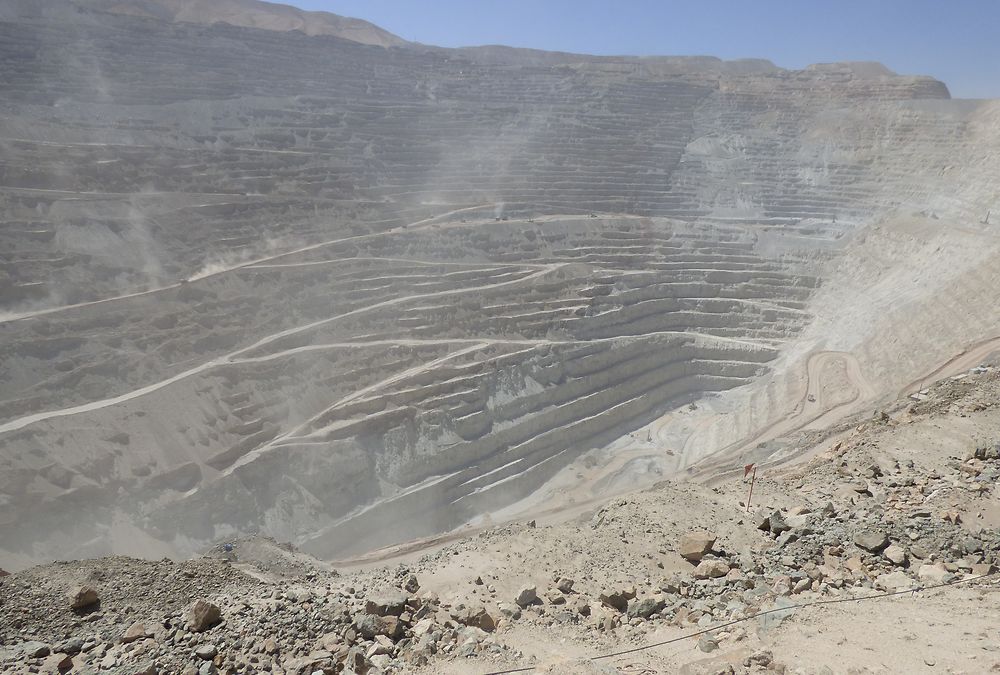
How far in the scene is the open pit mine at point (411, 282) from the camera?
21.9m

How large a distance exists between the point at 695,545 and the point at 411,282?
906 inches

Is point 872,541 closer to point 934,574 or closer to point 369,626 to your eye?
point 934,574

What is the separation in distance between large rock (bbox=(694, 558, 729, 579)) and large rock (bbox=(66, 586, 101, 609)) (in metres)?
7.68

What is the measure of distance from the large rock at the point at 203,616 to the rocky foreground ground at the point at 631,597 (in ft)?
0.07

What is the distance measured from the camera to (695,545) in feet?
29.3

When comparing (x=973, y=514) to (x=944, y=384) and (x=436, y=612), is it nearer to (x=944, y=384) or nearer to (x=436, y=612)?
(x=436, y=612)

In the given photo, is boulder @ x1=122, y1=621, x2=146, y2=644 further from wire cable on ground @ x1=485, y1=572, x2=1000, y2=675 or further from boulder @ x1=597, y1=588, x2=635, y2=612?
boulder @ x1=597, y1=588, x2=635, y2=612

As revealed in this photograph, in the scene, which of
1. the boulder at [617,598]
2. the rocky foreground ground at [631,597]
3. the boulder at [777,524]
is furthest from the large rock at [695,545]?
the boulder at [617,598]

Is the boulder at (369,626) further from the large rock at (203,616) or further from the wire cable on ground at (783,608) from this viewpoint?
the wire cable on ground at (783,608)

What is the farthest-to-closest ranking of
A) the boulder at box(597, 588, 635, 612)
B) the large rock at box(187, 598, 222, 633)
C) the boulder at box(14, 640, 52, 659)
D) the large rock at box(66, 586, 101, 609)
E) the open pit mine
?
the open pit mine < the large rock at box(66, 586, 101, 609) < the boulder at box(597, 588, 635, 612) < the large rock at box(187, 598, 222, 633) < the boulder at box(14, 640, 52, 659)

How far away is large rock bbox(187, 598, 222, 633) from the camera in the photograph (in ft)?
24.3

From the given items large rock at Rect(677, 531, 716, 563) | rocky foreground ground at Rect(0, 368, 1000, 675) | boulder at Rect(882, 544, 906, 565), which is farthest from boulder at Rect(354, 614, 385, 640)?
boulder at Rect(882, 544, 906, 565)

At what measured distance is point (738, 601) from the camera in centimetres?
745

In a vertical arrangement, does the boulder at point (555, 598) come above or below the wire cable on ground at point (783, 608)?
below
